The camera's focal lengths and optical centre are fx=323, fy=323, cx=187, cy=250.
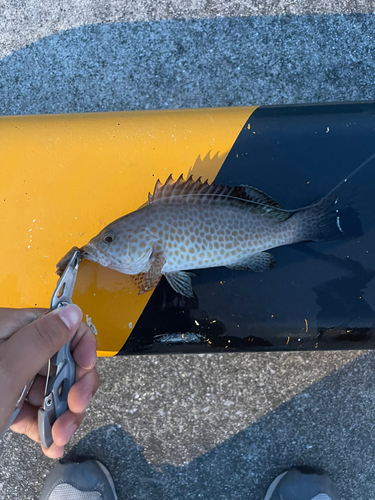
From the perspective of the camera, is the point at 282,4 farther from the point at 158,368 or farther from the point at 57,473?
the point at 57,473

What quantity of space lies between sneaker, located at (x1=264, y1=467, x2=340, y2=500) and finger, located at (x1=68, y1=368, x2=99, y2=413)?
181 centimetres

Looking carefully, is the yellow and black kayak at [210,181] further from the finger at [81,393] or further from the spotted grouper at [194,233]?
the finger at [81,393]

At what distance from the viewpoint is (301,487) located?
8.48 ft

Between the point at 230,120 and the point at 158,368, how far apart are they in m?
2.00

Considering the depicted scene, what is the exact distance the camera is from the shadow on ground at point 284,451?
2.65 meters

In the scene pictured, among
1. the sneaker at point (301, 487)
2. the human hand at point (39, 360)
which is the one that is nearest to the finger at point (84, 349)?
the human hand at point (39, 360)

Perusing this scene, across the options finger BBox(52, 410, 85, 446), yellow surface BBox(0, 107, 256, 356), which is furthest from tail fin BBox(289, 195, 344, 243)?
finger BBox(52, 410, 85, 446)

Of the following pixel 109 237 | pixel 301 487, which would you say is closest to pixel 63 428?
pixel 109 237

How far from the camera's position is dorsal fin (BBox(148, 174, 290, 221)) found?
1.97 meters

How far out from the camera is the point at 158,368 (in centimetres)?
267

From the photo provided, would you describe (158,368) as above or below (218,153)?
below

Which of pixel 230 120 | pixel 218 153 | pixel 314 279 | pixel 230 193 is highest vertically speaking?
pixel 230 120

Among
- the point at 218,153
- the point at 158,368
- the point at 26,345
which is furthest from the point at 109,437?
the point at 218,153

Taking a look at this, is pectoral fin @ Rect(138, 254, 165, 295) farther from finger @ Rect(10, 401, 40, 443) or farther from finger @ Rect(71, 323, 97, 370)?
finger @ Rect(10, 401, 40, 443)
